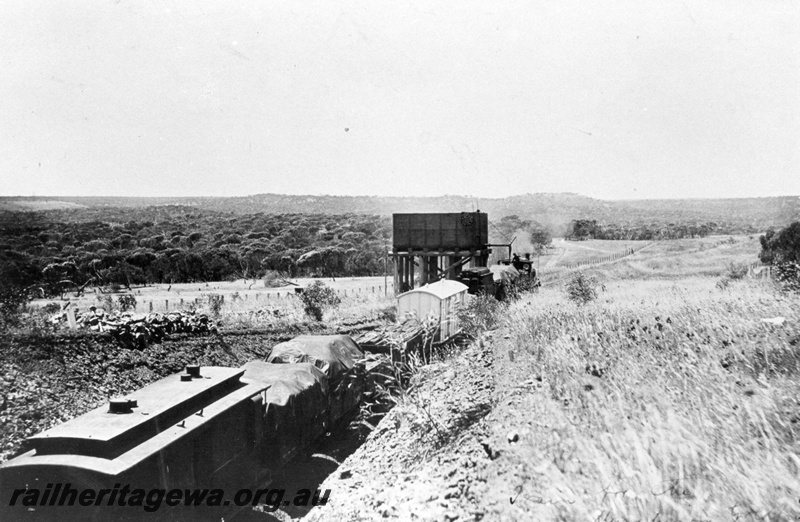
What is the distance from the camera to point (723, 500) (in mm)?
3498

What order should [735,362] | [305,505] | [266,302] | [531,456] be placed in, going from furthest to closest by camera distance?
[266,302]
[305,505]
[735,362]
[531,456]

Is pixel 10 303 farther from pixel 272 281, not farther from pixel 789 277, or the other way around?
pixel 789 277

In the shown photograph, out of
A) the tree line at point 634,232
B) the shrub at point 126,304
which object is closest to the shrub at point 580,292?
the shrub at point 126,304

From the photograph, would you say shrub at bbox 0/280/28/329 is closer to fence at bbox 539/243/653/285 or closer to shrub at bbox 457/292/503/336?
shrub at bbox 457/292/503/336

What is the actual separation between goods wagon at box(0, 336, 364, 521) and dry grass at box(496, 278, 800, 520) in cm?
406

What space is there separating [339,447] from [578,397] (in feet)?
19.8

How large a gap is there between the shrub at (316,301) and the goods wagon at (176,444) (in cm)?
985

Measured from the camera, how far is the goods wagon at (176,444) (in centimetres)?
548

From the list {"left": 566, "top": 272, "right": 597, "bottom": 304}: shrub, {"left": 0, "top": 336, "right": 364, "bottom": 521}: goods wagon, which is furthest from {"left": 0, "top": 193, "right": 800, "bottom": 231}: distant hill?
{"left": 0, "top": 336, "right": 364, "bottom": 521}: goods wagon

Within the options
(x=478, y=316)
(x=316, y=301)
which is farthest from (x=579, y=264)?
(x=478, y=316)

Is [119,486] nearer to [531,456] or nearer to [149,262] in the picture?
[531,456]

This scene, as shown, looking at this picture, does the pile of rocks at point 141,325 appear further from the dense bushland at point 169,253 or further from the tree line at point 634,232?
the tree line at point 634,232

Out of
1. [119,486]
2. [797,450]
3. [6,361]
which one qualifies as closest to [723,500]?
[797,450]

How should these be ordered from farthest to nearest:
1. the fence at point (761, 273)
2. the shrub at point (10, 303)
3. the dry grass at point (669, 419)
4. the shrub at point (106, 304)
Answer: the shrub at point (106, 304) → the fence at point (761, 273) → the shrub at point (10, 303) → the dry grass at point (669, 419)
